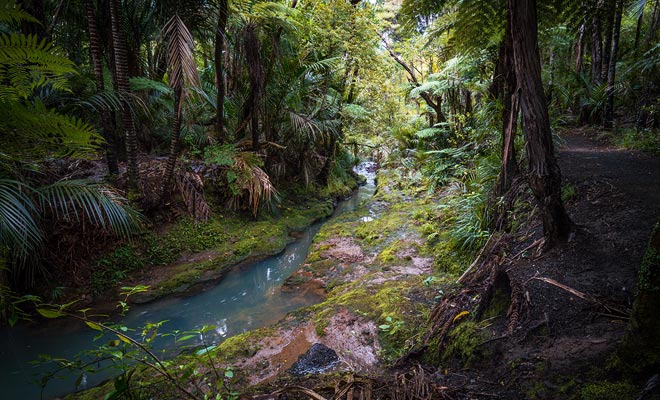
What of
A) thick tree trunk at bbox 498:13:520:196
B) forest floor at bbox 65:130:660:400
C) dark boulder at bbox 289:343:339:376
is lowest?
dark boulder at bbox 289:343:339:376

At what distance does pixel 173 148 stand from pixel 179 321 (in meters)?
2.85

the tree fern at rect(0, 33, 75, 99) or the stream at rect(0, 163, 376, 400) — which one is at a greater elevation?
the tree fern at rect(0, 33, 75, 99)

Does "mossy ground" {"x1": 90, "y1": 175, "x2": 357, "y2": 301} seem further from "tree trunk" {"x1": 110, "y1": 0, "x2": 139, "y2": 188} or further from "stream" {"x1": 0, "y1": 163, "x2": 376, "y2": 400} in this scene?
"tree trunk" {"x1": 110, "y1": 0, "x2": 139, "y2": 188}

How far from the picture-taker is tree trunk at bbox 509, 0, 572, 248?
2.15 m

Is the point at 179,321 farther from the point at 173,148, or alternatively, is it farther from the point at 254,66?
the point at 254,66

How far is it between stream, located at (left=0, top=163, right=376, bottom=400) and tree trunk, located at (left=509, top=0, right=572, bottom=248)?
3.50m

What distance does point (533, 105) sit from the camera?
2.21 m

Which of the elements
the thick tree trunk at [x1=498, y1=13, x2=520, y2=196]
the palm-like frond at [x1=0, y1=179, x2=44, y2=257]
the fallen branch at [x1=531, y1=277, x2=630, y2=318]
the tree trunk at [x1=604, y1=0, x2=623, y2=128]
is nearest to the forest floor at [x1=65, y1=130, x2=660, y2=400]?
the fallen branch at [x1=531, y1=277, x2=630, y2=318]

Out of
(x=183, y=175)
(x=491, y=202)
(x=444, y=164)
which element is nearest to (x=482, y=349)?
(x=491, y=202)

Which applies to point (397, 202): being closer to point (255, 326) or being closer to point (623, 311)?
point (255, 326)

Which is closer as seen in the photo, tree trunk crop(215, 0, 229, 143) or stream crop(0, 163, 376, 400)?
stream crop(0, 163, 376, 400)

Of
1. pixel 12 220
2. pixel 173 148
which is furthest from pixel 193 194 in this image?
pixel 12 220

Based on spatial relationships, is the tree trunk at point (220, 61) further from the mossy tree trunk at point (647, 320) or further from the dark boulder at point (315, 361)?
the mossy tree trunk at point (647, 320)

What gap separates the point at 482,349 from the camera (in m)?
2.06
